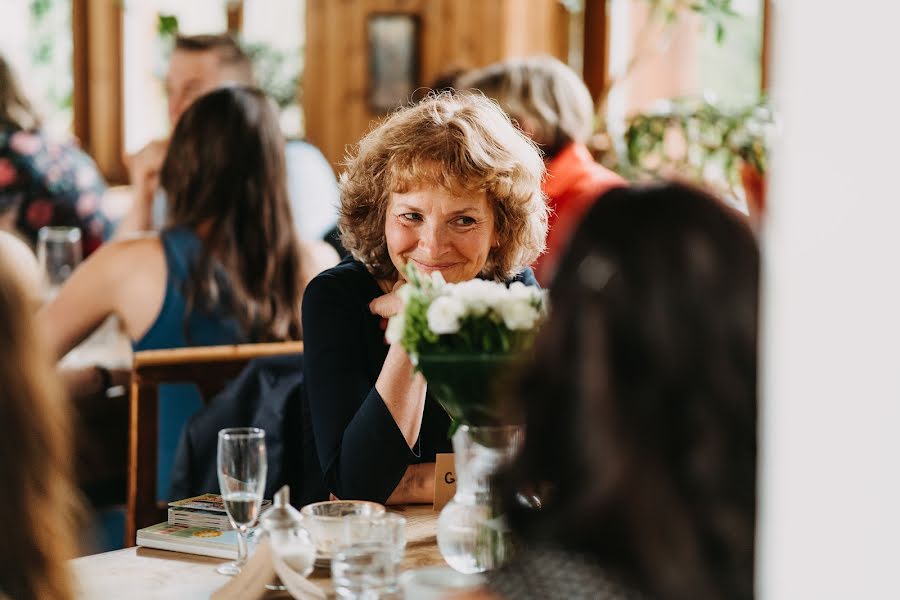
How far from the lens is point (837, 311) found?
85cm

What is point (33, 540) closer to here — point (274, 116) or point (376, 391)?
point (376, 391)

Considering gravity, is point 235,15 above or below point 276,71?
above

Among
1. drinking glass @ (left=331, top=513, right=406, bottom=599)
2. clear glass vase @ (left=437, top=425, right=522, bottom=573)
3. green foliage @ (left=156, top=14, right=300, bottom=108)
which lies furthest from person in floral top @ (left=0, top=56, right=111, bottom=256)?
green foliage @ (left=156, top=14, right=300, bottom=108)

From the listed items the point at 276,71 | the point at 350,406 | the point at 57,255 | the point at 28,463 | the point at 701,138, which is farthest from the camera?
the point at 276,71

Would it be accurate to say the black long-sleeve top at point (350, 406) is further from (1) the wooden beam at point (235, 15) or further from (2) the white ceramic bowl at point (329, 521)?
(1) the wooden beam at point (235, 15)

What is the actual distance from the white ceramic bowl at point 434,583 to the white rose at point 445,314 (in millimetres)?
324

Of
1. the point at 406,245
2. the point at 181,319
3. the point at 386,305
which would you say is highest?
the point at 406,245

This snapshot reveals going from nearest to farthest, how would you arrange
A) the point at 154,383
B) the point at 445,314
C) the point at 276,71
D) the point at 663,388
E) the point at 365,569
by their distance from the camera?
the point at 663,388 → the point at 365,569 → the point at 445,314 → the point at 154,383 → the point at 276,71

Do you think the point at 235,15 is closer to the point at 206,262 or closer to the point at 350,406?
the point at 206,262

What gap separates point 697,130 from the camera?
14.3ft

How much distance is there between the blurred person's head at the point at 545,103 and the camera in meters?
3.83

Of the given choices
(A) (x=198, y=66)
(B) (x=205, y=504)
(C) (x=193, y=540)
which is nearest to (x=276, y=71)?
(A) (x=198, y=66)

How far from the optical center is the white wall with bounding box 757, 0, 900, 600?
0.83 metres

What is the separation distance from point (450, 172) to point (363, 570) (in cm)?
96
